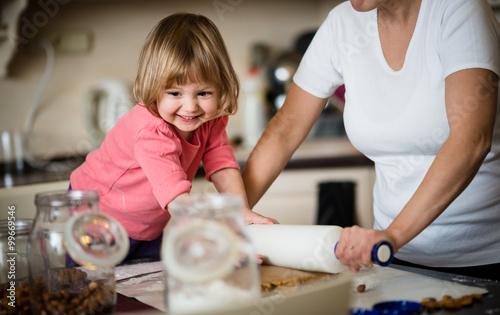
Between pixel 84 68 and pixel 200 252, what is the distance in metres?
2.22

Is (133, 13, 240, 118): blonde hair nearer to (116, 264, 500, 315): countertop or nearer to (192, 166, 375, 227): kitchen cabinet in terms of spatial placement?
(116, 264, 500, 315): countertop

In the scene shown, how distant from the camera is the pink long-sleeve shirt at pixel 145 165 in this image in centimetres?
101

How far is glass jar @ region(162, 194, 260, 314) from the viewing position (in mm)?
588

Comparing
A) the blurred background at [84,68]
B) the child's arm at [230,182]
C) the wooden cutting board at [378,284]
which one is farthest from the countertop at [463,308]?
the blurred background at [84,68]

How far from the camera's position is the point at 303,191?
244cm

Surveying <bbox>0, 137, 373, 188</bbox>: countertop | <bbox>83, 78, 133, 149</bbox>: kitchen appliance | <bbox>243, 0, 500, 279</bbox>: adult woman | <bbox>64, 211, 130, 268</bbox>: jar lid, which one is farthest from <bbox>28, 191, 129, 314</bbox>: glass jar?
<bbox>83, 78, 133, 149</bbox>: kitchen appliance

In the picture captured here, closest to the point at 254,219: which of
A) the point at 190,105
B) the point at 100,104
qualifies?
the point at 190,105

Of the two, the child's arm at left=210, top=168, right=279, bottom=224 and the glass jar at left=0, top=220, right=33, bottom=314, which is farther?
the child's arm at left=210, top=168, right=279, bottom=224

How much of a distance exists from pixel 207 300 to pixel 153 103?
1.91 feet

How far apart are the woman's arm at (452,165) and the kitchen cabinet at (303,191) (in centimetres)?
148

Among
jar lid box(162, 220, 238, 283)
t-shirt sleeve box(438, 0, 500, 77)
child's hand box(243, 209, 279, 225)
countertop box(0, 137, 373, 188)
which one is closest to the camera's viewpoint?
jar lid box(162, 220, 238, 283)

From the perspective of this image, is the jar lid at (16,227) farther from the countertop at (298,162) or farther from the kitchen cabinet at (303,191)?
the kitchen cabinet at (303,191)

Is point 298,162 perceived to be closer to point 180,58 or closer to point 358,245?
point 180,58

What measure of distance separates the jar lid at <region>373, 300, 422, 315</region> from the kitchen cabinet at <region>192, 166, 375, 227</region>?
1.63 meters
